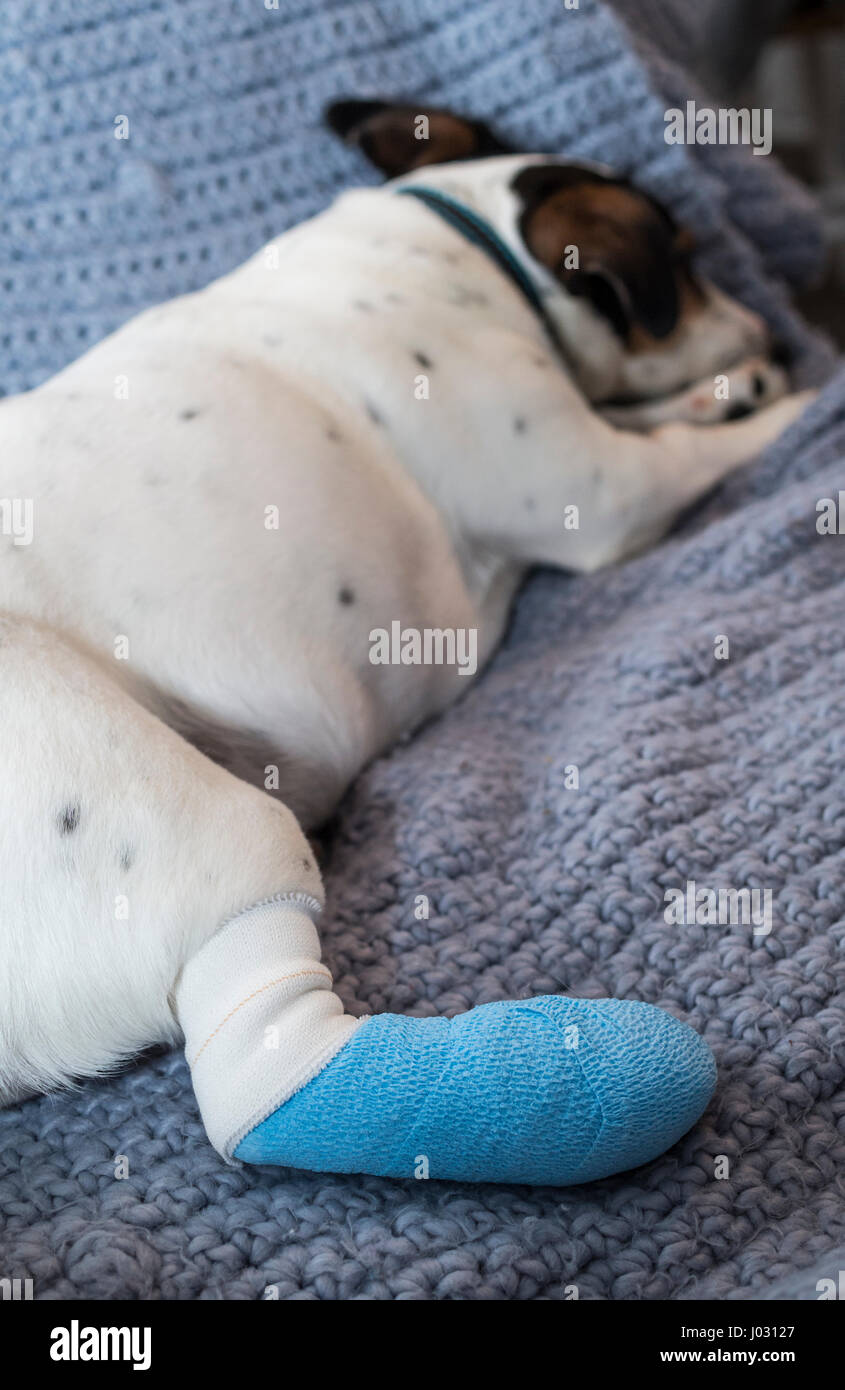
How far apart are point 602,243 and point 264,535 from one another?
0.70 metres

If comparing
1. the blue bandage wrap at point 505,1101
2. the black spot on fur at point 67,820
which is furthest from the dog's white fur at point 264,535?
the blue bandage wrap at point 505,1101

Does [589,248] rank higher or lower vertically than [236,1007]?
higher

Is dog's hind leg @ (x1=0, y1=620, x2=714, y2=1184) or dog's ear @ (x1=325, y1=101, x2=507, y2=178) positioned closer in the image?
dog's hind leg @ (x1=0, y1=620, x2=714, y2=1184)

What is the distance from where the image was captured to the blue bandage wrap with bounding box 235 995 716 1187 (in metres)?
0.79

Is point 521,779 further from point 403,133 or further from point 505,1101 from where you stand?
point 403,133

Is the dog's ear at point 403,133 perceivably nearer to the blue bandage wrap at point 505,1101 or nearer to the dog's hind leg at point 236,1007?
the dog's hind leg at point 236,1007

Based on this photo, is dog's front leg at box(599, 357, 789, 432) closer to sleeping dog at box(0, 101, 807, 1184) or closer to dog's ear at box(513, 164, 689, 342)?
sleeping dog at box(0, 101, 807, 1184)

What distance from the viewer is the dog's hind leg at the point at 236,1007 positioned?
0.80 meters

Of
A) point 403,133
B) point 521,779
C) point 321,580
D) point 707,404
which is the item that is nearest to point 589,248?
point 707,404

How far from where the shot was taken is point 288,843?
0.98 meters

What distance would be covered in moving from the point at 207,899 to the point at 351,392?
0.70m

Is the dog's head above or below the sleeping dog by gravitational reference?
above

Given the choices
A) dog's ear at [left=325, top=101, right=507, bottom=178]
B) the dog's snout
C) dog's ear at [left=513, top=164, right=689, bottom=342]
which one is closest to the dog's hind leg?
dog's ear at [left=513, top=164, right=689, bottom=342]

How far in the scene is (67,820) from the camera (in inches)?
35.2
